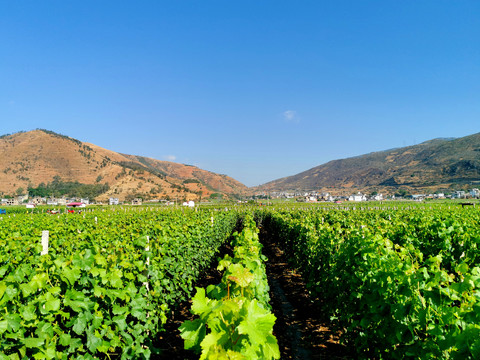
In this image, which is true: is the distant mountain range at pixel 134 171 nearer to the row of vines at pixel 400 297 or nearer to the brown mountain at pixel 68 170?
the brown mountain at pixel 68 170

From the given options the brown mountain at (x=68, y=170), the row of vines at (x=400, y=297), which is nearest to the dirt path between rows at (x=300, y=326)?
the row of vines at (x=400, y=297)

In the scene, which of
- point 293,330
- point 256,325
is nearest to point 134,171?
point 293,330

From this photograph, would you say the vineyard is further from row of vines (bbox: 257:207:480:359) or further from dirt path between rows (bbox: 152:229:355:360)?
dirt path between rows (bbox: 152:229:355:360)

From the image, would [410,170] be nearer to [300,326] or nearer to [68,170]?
[300,326]

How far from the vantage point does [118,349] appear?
151 inches

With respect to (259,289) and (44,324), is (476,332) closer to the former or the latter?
(259,289)

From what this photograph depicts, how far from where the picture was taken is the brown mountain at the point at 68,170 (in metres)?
95.8

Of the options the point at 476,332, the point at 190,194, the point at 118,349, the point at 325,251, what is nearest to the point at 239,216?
the point at 325,251

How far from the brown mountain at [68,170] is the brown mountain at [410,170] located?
72807 mm

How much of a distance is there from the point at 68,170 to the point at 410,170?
443 ft

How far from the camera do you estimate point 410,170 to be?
118 metres

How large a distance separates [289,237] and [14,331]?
1166 centimetres

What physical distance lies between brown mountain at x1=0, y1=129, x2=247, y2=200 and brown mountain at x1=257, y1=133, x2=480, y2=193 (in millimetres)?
72807

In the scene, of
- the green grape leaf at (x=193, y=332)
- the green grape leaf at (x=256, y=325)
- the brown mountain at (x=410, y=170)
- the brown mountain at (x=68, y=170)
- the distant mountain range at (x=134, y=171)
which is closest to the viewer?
the green grape leaf at (x=256, y=325)
